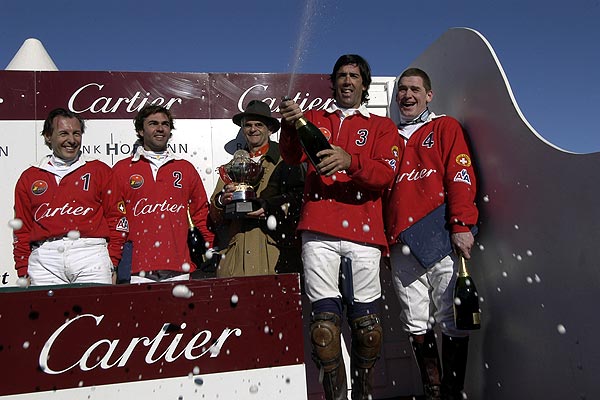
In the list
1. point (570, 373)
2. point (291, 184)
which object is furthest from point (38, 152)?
point (570, 373)

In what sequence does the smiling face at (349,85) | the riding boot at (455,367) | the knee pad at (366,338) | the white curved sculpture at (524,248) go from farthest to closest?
the smiling face at (349,85)
the riding boot at (455,367)
the knee pad at (366,338)
the white curved sculpture at (524,248)

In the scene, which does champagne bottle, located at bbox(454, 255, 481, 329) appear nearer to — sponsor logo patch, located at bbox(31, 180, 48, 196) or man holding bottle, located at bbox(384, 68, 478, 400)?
man holding bottle, located at bbox(384, 68, 478, 400)

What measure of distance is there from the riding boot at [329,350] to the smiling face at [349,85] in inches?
49.2

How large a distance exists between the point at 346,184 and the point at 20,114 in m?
2.60

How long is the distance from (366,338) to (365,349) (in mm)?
66

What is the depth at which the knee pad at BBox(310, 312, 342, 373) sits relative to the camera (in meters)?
2.72

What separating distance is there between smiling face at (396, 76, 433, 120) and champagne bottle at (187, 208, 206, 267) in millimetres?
1567

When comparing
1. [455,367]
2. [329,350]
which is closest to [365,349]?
[329,350]

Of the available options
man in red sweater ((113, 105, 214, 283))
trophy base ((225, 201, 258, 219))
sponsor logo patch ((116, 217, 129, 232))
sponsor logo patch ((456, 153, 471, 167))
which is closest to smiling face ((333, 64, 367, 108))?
sponsor logo patch ((456, 153, 471, 167))

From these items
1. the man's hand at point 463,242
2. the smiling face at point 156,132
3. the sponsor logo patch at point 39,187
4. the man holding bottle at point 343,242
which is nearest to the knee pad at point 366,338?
the man holding bottle at point 343,242

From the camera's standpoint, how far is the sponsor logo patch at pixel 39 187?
10.7ft

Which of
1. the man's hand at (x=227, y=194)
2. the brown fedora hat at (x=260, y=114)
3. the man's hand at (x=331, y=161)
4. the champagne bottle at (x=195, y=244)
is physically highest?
the brown fedora hat at (x=260, y=114)

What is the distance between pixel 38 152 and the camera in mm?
3898

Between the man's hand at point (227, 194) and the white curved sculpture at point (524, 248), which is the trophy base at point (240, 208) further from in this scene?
the white curved sculpture at point (524, 248)
